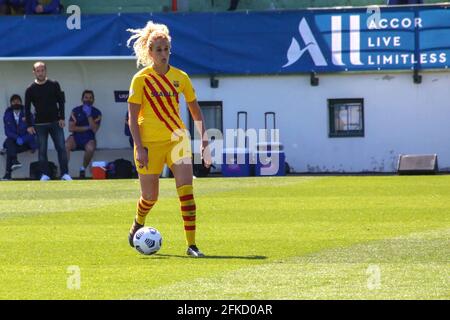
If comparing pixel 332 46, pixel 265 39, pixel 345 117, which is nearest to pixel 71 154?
pixel 265 39

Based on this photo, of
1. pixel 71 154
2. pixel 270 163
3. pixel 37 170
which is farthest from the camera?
pixel 71 154

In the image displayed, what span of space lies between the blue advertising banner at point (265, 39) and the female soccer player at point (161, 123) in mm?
13672

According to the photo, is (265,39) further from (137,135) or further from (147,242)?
(147,242)

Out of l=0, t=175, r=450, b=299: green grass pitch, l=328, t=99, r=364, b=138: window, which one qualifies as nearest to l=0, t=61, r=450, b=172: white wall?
l=328, t=99, r=364, b=138: window

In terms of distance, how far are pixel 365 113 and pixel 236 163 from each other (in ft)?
9.74

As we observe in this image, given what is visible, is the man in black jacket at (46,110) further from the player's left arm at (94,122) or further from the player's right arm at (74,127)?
the player's left arm at (94,122)

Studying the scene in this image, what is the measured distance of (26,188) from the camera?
22844 mm

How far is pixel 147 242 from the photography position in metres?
12.7

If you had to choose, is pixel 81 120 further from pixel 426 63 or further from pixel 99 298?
pixel 99 298

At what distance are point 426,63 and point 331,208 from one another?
29.9 ft

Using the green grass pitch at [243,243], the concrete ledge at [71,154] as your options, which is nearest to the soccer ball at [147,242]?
the green grass pitch at [243,243]

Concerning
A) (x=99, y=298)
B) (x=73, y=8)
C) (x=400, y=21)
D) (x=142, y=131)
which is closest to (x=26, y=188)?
(x=73, y=8)

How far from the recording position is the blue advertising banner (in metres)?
26.1

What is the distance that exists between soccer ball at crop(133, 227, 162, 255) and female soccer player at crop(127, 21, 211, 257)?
32cm
